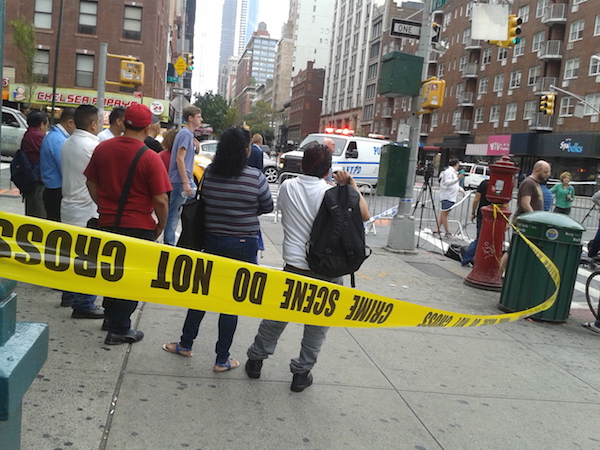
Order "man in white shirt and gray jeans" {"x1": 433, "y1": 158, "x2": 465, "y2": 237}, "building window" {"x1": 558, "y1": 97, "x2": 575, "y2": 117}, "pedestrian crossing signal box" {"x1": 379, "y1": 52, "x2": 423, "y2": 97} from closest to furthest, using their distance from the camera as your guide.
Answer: "pedestrian crossing signal box" {"x1": 379, "y1": 52, "x2": 423, "y2": 97} → "man in white shirt and gray jeans" {"x1": 433, "y1": 158, "x2": 465, "y2": 237} → "building window" {"x1": 558, "y1": 97, "x2": 575, "y2": 117}

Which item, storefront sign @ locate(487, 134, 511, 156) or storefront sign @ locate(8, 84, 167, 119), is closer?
storefront sign @ locate(8, 84, 167, 119)

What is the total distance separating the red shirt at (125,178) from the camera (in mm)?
4289

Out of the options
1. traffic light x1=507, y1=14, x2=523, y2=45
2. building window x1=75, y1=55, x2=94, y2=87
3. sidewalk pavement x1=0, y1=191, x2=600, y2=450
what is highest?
building window x1=75, y1=55, x2=94, y2=87

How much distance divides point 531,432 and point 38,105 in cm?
3618

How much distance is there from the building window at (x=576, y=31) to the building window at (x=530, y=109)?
5745mm

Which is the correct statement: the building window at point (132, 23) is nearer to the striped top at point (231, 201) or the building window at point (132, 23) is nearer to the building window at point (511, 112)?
the building window at point (511, 112)

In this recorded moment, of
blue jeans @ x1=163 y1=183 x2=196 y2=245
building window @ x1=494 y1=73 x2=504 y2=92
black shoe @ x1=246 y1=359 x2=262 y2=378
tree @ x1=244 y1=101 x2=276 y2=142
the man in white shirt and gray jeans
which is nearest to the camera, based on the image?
black shoe @ x1=246 y1=359 x2=262 y2=378

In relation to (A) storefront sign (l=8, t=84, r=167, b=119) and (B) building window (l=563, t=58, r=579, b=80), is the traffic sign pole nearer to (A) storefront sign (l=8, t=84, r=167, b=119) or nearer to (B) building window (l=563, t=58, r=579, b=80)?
(A) storefront sign (l=8, t=84, r=167, b=119)

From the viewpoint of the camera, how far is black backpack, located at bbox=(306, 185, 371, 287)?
13.0 ft

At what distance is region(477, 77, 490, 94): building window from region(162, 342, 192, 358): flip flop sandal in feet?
186

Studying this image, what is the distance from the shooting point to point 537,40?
48.9m

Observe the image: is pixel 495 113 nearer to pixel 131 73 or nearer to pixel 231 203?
pixel 131 73

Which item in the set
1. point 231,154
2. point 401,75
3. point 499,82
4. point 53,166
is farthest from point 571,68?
point 231,154

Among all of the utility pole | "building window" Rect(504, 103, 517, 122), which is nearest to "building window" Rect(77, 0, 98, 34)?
the utility pole
